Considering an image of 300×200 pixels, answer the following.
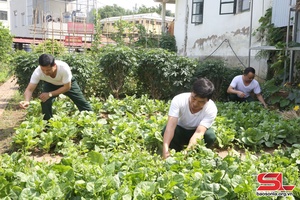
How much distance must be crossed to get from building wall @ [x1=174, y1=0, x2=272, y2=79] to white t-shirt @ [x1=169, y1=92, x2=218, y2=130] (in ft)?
22.7

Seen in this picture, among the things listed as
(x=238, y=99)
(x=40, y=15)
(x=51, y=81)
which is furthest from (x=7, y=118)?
(x=40, y=15)

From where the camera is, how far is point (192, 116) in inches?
168

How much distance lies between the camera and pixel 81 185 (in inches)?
106

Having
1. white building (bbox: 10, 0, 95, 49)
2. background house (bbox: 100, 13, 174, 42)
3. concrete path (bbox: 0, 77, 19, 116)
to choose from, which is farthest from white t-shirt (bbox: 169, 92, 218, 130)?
white building (bbox: 10, 0, 95, 49)

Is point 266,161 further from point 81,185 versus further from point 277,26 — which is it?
point 277,26

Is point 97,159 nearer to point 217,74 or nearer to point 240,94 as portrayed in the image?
point 240,94

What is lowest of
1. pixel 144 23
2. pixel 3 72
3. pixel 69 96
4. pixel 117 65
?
pixel 3 72

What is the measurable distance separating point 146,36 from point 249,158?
15.3 m

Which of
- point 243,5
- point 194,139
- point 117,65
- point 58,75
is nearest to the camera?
point 194,139

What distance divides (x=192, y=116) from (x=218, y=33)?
383 inches

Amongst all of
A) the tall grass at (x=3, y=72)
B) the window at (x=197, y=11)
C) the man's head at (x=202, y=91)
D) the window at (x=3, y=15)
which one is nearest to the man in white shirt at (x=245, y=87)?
the man's head at (x=202, y=91)

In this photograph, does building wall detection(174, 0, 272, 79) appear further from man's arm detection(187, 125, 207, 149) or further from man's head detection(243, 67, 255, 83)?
man's arm detection(187, 125, 207, 149)

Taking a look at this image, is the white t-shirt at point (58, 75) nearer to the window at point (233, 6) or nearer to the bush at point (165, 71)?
the bush at point (165, 71)

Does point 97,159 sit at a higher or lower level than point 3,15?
lower
